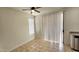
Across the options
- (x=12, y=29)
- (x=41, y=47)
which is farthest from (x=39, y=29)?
(x=12, y=29)

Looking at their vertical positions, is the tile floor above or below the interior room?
below

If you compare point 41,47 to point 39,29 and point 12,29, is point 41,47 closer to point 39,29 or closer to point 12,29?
point 39,29

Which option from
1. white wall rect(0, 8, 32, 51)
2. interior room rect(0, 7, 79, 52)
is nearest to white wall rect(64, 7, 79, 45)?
interior room rect(0, 7, 79, 52)

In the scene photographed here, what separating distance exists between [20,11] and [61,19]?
2.22 feet

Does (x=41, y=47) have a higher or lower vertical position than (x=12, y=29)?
lower

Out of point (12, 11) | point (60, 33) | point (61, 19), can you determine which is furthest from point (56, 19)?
point (12, 11)

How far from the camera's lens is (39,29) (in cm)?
151

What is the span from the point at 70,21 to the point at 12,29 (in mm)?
930

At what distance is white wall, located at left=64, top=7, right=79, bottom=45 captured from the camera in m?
1.33

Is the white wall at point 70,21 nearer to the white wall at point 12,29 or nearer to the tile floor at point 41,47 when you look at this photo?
the tile floor at point 41,47

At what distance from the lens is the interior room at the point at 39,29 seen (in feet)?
4.35

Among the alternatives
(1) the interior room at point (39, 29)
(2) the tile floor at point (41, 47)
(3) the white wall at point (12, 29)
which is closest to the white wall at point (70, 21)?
(1) the interior room at point (39, 29)

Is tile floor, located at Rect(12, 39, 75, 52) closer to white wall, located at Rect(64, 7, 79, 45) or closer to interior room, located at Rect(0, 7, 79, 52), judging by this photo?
interior room, located at Rect(0, 7, 79, 52)
